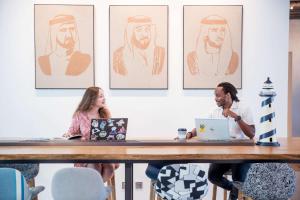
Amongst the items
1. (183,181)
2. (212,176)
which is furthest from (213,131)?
(183,181)

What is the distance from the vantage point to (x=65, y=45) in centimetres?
425

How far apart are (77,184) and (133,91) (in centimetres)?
221

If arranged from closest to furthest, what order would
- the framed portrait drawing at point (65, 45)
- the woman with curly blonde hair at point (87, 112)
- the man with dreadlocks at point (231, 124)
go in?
the man with dreadlocks at point (231, 124)
the woman with curly blonde hair at point (87, 112)
the framed portrait drawing at point (65, 45)

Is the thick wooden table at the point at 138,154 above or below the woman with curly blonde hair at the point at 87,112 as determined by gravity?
below

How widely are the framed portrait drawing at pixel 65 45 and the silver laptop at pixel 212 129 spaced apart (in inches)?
70.1

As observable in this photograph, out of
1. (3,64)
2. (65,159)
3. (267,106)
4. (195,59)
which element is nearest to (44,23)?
(3,64)

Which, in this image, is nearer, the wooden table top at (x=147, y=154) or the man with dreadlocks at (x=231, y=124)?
the wooden table top at (x=147, y=154)

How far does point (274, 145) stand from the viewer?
2.64 meters

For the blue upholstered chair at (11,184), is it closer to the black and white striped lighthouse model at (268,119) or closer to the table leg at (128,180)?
the table leg at (128,180)

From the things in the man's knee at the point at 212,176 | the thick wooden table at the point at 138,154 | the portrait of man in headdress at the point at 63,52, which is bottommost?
the man's knee at the point at 212,176

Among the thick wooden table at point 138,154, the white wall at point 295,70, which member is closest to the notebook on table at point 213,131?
the thick wooden table at point 138,154

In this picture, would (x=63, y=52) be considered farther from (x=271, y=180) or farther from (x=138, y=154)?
(x=271, y=180)

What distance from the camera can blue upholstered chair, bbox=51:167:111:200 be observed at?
2.18 m

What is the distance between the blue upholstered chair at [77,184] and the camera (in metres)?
2.18
